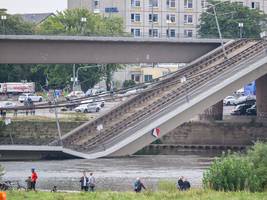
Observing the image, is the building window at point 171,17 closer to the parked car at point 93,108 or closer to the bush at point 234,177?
the parked car at point 93,108

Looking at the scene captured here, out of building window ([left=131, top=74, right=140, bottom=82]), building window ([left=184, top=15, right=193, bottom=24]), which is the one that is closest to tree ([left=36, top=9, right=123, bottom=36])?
building window ([left=131, top=74, right=140, bottom=82])

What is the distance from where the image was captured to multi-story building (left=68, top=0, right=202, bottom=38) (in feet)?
478

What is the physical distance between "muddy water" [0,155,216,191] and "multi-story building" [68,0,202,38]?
69008 mm

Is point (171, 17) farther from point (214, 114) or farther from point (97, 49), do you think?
point (97, 49)

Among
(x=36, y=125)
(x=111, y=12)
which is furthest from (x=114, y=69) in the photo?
(x=36, y=125)

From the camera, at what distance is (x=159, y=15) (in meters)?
146

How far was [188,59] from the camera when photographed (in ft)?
290

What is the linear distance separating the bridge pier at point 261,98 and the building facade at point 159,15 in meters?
49.7

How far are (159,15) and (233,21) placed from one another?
574 inches

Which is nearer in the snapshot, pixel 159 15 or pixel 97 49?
pixel 97 49

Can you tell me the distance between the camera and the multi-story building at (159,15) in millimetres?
145750

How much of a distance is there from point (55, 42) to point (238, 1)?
70.3 metres

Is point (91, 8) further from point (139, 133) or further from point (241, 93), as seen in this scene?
point (139, 133)

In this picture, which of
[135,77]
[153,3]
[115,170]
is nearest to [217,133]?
[115,170]
